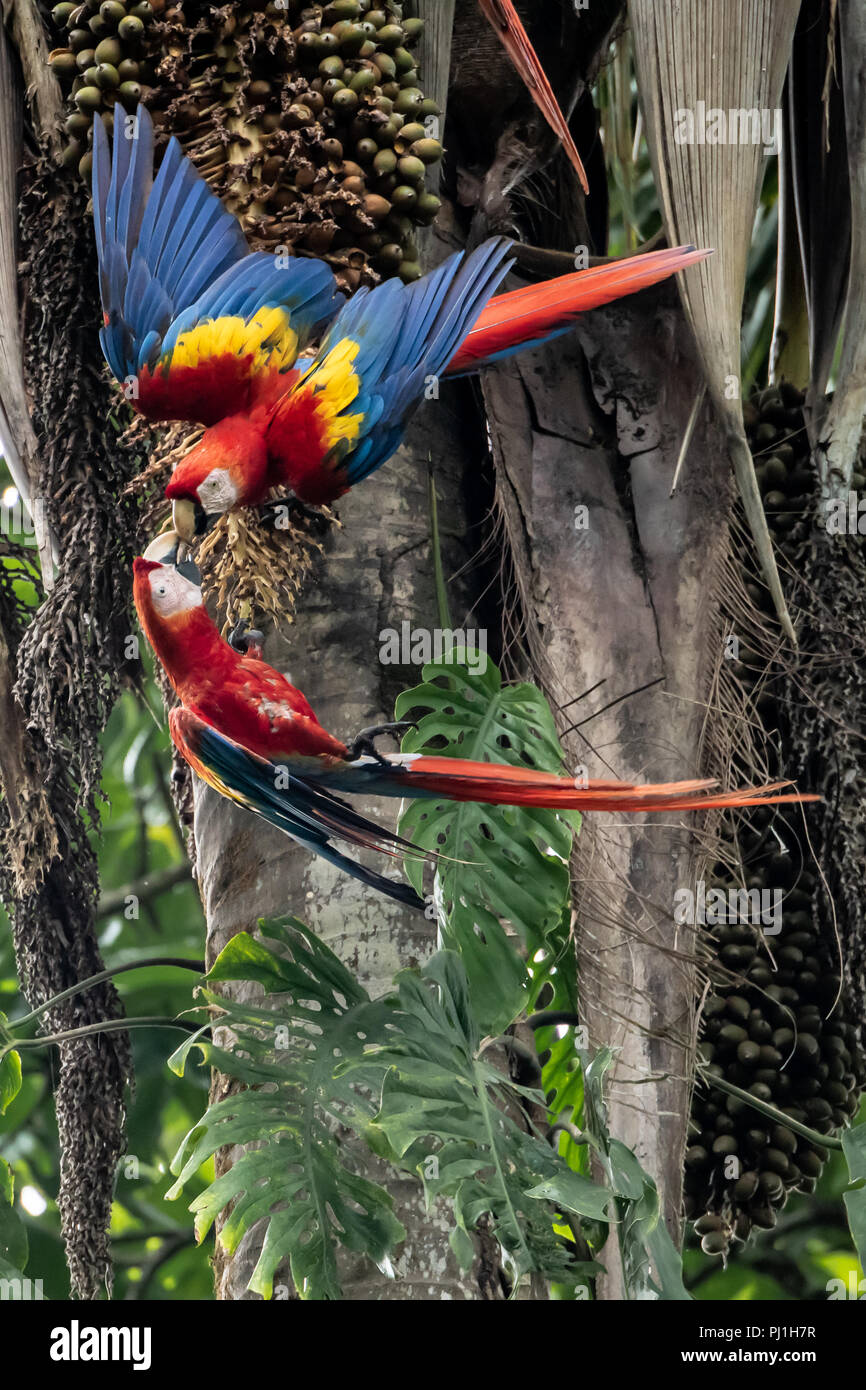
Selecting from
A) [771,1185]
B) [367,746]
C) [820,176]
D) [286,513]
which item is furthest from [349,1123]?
[820,176]

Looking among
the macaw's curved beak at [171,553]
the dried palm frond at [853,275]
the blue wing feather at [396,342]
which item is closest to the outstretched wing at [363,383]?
the blue wing feather at [396,342]

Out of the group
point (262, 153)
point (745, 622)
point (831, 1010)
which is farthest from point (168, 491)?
point (831, 1010)

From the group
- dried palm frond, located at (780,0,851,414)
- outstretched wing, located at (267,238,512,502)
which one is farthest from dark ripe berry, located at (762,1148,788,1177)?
outstretched wing, located at (267,238,512,502)

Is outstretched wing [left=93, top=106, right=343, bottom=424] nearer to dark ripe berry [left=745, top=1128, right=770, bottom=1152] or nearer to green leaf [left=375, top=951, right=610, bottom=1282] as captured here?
green leaf [left=375, top=951, right=610, bottom=1282]

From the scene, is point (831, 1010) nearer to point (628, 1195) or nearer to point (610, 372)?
point (628, 1195)

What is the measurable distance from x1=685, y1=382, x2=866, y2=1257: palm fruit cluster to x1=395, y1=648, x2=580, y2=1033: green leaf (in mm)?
401

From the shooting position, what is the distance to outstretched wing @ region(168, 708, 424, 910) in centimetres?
132

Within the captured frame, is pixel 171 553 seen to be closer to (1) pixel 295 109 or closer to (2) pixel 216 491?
(2) pixel 216 491

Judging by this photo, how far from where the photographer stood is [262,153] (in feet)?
4.63

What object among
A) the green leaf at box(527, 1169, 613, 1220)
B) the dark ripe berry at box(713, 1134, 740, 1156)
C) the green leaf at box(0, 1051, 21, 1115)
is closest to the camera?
the green leaf at box(527, 1169, 613, 1220)

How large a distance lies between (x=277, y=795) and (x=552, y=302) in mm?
550
